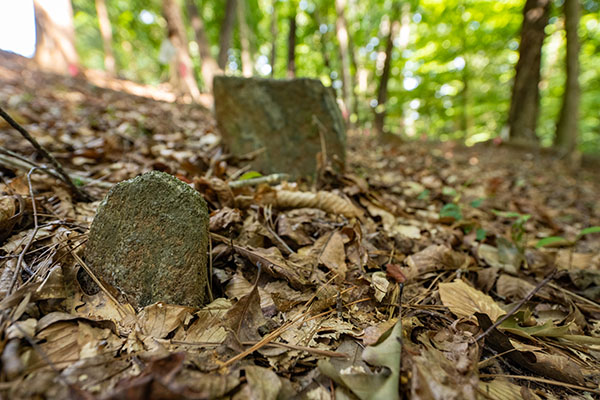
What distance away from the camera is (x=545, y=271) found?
1.54m

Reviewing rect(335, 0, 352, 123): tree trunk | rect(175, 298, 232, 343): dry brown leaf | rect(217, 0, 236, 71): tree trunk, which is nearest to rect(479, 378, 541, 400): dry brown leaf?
rect(175, 298, 232, 343): dry brown leaf

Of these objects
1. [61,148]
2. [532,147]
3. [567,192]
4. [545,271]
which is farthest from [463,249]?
[532,147]

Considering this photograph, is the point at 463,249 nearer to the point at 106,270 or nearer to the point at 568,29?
the point at 106,270

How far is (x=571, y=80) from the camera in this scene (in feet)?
18.0

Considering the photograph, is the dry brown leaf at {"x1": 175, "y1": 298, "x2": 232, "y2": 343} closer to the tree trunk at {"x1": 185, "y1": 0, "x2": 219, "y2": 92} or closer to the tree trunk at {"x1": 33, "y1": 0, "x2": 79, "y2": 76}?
Answer: the tree trunk at {"x1": 185, "y1": 0, "x2": 219, "y2": 92}

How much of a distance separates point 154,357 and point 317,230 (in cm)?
92

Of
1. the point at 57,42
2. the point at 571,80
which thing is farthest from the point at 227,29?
the point at 571,80

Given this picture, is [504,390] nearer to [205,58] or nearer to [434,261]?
[434,261]

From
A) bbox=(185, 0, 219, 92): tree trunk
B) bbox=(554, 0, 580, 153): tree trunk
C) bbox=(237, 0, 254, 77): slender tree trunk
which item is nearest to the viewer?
bbox=(554, 0, 580, 153): tree trunk

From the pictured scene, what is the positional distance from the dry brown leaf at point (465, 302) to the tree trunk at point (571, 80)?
20.4ft

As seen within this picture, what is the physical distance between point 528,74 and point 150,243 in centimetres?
801

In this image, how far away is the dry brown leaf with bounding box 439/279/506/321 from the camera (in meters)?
1.02

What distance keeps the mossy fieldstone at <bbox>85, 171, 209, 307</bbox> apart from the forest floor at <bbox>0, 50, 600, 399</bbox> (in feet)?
0.22

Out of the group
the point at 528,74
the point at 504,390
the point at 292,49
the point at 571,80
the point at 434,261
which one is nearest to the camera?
the point at 504,390
